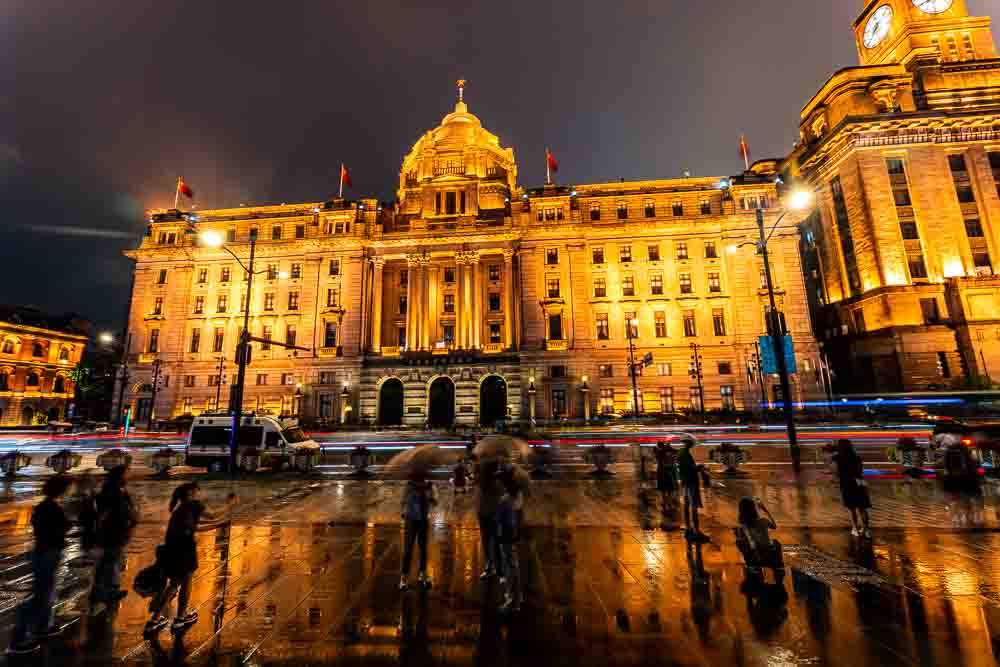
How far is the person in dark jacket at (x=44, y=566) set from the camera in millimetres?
4930

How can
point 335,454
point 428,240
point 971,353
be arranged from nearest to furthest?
point 335,454 < point 971,353 < point 428,240

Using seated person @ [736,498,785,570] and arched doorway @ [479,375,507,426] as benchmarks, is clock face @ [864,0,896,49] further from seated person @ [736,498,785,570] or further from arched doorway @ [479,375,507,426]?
seated person @ [736,498,785,570]

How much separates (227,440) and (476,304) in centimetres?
3030

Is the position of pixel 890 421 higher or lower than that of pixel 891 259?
lower

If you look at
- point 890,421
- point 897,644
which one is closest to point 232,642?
point 897,644

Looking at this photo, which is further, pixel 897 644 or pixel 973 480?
pixel 973 480

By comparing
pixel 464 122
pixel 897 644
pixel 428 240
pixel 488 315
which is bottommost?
pixel 897 644

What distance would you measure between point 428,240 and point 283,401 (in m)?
23.2

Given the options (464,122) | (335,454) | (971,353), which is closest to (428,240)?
(464,122)

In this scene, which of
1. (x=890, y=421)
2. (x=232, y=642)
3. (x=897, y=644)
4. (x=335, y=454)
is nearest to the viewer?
(x=897, y=644)

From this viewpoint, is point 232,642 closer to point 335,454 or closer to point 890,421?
point 335,454

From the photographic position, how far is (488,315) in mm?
48156

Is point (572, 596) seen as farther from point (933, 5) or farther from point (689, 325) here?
point (933, 5)

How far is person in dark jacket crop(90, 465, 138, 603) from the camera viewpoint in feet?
18.5
